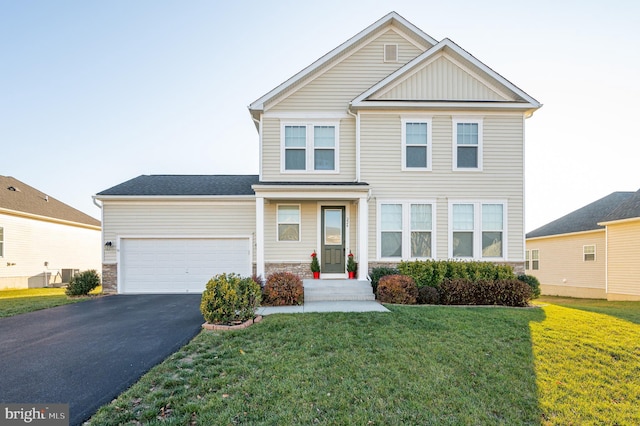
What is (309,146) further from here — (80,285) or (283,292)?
(80,285)

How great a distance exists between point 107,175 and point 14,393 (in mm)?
17440

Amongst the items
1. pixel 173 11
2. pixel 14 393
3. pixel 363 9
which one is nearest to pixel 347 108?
pixel 363 9

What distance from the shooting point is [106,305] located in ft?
32.8

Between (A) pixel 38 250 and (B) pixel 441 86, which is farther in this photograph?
(A) pixel 38 250

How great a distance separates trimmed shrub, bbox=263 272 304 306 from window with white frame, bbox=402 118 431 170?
5945mm

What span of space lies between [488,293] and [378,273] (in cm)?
331

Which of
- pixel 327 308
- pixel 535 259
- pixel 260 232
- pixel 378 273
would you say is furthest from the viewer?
pixel 535 259

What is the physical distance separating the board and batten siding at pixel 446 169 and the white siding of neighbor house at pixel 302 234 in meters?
1.90

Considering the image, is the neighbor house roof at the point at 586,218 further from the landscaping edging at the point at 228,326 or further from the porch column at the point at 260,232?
the landscaping edging at the point at 228,326

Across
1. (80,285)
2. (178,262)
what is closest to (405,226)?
(178,262)

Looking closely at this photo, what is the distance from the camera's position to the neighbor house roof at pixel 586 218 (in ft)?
60.1

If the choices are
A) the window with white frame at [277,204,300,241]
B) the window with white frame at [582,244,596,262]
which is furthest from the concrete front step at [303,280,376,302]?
the window with white frame at [582,244,596,262]

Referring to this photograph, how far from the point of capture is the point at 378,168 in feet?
37.7

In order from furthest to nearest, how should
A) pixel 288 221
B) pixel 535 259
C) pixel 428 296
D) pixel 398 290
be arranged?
1. pixel 535 259
2. pixel 288 221
3. pixel 428 296
4. pixel 398 290
